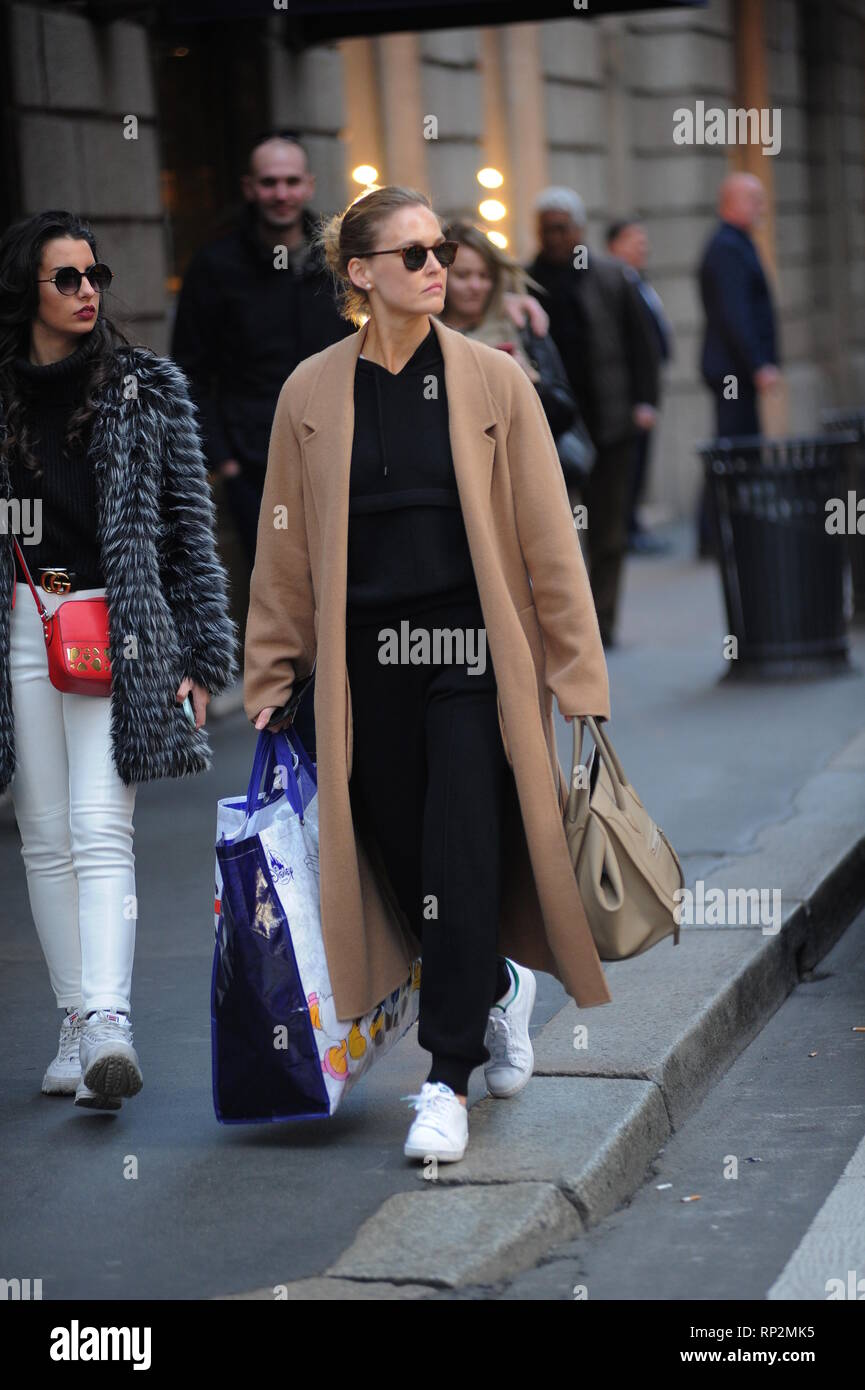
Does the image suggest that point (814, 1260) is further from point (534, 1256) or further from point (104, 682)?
point (104, 682)

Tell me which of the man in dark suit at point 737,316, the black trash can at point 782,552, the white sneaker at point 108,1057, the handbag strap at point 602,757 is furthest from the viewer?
the man in dark suit at point 737,316

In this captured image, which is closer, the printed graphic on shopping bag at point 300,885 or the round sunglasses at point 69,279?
the printed graphic on shopping bag at point 300,885

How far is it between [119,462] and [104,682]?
0.46 meters

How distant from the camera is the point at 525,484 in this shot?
14.1 feet

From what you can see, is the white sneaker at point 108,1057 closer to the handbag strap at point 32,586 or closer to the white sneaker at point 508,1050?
the white sneaker at point 508,1050

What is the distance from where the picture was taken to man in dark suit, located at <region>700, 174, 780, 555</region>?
535 inches

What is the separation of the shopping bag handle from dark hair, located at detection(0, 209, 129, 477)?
0.79 m

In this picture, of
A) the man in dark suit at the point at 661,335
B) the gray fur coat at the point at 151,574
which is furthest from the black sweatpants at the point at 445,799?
the man in dark suit at the point at 661,335

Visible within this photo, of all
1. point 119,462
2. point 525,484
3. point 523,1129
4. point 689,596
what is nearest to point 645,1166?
point 523,1129

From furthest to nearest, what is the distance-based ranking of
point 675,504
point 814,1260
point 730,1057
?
point 675,504 < point 730,1057 < point 814,1260

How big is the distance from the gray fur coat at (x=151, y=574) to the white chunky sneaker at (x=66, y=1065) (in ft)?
1.92

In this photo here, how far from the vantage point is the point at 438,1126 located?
13.8 ft

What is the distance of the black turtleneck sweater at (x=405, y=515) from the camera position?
424cm

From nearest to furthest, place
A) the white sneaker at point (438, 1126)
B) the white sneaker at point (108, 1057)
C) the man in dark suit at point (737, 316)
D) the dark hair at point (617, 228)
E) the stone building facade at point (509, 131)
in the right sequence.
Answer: the white sneaker at point (438, 1126), the white sneaker at point (108, 1057), the stone building facade at point (509, 131), the man in dark suit at point (737, 316), the dark hair at point (617, 228)
